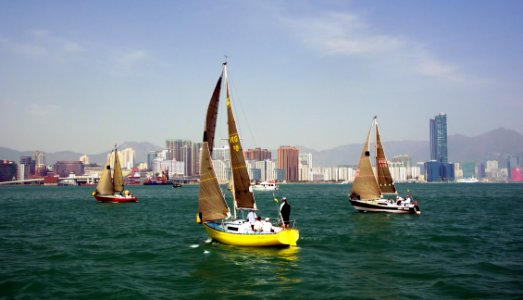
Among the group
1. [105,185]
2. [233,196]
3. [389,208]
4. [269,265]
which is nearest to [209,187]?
[233,196]

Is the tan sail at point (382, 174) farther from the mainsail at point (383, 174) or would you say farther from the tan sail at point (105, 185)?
the tan sail at point (105, 185)

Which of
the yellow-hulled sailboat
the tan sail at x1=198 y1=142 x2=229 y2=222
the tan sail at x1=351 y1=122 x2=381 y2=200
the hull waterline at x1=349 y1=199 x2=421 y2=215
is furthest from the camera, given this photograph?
the tan sail at x1=351 y1=122 x2=381 y2=200

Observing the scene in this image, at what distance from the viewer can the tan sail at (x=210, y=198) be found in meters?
31.9

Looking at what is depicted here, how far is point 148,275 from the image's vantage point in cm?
2466

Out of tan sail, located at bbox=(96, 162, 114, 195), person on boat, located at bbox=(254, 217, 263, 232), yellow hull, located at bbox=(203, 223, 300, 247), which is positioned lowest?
yellow hull, located at bbox=(203, 223, 300, 247)

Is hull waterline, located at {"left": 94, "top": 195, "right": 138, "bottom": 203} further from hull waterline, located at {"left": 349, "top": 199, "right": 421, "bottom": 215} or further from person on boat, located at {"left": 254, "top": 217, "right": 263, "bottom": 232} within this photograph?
person on boat, located at {"left": 254, "top": 217, "right": 263, "bottom": 232}

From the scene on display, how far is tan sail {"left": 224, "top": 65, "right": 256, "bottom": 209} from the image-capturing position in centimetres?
3073

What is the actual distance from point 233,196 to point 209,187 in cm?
205

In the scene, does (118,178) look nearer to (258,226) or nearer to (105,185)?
(105,185)

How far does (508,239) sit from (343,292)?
72.3ft

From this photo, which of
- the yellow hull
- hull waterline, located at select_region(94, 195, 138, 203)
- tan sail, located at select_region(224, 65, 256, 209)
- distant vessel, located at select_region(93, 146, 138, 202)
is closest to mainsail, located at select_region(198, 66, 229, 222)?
tan sail, located at select_region(224, 65, 256, 209)

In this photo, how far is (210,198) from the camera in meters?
32.4

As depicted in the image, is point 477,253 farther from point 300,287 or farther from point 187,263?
point 187,263

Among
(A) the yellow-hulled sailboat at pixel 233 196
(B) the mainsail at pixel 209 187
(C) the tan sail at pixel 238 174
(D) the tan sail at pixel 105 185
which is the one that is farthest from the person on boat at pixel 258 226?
(D) the tan sail at pixel 105 185
